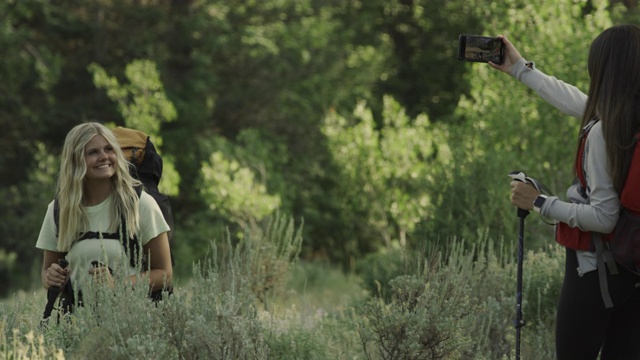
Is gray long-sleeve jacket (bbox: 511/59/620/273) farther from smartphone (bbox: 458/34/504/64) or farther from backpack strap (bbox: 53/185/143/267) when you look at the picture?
backpack strap (bbox: 53/185/143/267)

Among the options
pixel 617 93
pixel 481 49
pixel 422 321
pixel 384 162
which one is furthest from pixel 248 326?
pixel 384 162

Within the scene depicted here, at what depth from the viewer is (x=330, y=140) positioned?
17734 millimetres

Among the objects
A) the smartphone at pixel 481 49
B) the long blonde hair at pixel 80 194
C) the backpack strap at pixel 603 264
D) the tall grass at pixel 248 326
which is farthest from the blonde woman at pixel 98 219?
the backpack strap at pixel 603 264

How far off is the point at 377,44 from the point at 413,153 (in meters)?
10.2

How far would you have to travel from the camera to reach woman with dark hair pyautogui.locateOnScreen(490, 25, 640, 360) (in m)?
3.96

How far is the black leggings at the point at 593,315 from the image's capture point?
3.99 m

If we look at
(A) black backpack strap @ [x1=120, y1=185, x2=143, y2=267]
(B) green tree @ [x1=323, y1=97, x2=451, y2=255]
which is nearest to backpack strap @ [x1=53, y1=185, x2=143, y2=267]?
(A) black backpack strap @ [x1=120, y1=185, x2=143, y2=267]

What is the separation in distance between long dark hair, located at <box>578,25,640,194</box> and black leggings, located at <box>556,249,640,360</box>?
336 millimetres

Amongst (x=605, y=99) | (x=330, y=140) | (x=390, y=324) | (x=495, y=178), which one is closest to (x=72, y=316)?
(x=390, y=324)

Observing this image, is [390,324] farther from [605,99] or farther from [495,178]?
[495,178]

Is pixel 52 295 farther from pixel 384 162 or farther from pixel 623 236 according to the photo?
pixel 384 162

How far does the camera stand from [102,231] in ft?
16.6

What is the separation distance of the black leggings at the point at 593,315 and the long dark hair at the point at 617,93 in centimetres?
34

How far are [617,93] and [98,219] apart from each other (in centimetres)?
235
